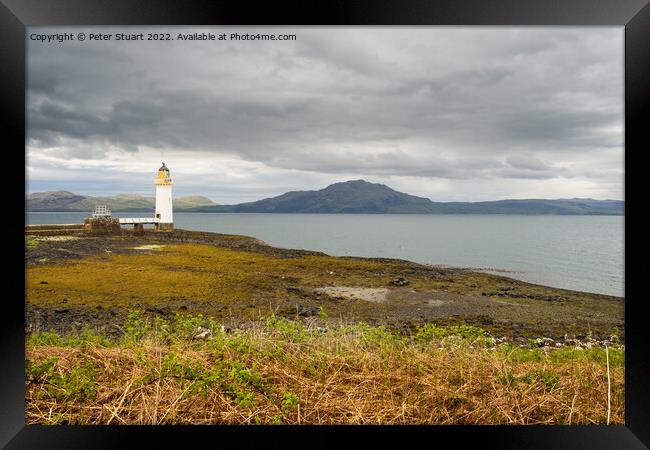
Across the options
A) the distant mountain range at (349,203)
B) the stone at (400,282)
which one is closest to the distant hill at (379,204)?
the distant mountain range at (349,203)

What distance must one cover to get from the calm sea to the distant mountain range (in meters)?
0.53

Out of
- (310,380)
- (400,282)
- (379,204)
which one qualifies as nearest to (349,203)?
(379,204)

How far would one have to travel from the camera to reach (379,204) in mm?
19234

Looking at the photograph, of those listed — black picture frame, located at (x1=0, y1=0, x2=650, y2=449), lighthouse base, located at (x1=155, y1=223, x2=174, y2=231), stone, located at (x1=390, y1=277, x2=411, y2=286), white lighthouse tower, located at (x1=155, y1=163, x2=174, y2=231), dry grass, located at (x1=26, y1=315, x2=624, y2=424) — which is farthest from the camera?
lighthouse base, located at (x1=155, y1=223, x2=174, y2=231)

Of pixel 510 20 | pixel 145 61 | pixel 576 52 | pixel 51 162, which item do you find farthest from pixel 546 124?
pixel 51 162

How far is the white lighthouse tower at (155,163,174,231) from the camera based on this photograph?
12.7 meters

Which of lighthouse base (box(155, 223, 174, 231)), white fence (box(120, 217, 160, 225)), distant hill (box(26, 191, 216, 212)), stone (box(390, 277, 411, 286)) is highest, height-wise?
distant hill (box(26, 191, 216, 212))

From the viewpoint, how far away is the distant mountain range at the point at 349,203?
11.0m

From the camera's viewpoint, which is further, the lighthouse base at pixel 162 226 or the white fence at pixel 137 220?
the lighthouse base at pixel 162 226

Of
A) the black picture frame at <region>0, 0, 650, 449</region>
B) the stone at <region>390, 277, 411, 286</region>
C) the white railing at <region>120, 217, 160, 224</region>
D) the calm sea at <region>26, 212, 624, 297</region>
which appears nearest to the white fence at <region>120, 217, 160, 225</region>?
the white railing at <region>120, 217, 160, 224</region>

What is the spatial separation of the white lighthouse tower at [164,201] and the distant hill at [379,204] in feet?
3.85

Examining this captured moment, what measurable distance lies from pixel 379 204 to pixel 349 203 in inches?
71.1

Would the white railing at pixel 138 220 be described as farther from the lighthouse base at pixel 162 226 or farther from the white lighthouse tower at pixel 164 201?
the lighthouse base at pixel 162 226

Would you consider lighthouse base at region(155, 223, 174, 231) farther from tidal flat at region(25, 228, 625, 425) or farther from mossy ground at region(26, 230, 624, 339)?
tidal flat at region(25, 228, 625, 425)
